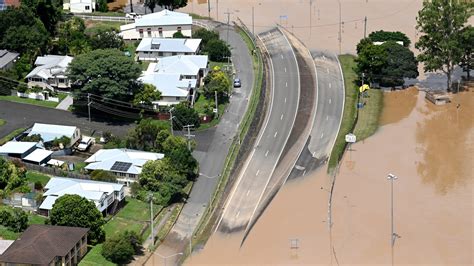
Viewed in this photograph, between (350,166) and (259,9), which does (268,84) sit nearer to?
(350,166)

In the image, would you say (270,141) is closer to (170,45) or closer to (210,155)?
(210,155)

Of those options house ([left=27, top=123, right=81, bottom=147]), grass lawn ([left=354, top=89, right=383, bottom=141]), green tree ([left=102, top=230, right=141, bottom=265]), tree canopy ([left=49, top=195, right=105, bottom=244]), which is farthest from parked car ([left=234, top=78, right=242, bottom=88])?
green tree ([left=102, top=230, right=141, bottom=265])

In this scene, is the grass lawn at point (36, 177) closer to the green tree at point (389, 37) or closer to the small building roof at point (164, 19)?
the small building roof at point (164, 19)

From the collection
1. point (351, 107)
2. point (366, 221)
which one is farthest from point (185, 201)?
point (351, 107)

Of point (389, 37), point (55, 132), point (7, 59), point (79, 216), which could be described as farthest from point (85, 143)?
point (389, 37)

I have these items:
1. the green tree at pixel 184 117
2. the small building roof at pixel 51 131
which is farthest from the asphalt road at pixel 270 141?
the small building roof at pixel 51 131

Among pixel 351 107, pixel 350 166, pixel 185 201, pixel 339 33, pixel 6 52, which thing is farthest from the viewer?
pixel 339 33
